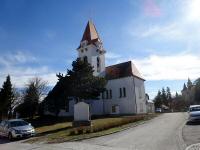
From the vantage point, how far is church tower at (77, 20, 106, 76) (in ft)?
181

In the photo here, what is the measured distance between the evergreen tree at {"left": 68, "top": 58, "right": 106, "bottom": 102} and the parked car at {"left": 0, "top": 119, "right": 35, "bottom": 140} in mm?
19418

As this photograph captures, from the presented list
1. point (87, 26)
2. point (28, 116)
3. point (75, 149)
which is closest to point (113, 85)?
point (87, 26)

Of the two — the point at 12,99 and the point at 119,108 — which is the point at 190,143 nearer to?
the point at 119,108

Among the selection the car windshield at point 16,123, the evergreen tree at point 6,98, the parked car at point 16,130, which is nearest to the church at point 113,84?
the evergreen tree at point 6,98

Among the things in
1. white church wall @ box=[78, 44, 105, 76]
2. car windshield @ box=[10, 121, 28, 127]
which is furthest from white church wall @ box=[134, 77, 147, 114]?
car windshield @ box=[10, 121, 28, 127]

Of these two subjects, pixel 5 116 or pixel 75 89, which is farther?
pixel 5 116

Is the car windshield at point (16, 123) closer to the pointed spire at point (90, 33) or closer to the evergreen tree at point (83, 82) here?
the evergreen tree at point (83, 82)

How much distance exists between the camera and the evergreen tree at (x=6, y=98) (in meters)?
63.8

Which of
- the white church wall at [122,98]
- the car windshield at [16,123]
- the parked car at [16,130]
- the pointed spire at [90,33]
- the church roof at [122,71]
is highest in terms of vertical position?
the pointed spire at [90,33]

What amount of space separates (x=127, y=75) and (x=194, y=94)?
1810 inches

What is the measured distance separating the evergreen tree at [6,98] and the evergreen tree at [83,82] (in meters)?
25.5

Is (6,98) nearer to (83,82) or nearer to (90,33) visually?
(90,33)

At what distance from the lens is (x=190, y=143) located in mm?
13938

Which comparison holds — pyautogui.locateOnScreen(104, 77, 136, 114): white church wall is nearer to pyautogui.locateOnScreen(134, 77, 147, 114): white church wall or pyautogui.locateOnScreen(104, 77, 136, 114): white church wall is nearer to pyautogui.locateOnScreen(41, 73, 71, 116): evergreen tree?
pyautogui.locateOnScreen(134, 77, 147, 114): white church wall
